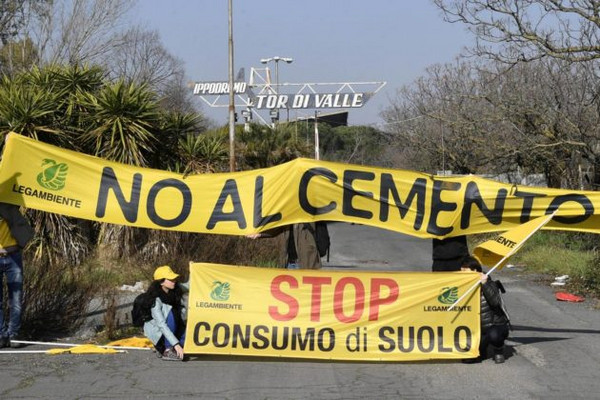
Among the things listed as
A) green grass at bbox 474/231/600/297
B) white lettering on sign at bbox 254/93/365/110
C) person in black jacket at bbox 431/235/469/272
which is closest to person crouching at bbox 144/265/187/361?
person in black jacket at bbox 431/235/469/272

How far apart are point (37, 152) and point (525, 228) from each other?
5431mm

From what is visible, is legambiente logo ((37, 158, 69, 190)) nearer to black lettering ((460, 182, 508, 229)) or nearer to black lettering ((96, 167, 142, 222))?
black lettering ((96, 167, 142, 222))

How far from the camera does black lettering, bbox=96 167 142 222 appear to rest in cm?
891

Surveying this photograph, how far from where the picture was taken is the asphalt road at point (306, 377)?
6.94 meters

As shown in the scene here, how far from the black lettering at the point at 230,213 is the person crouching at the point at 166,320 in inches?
33.1

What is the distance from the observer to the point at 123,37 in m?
41.5

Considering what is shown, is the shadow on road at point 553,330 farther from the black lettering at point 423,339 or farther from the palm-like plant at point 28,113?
the palm-like plant at point 28,113

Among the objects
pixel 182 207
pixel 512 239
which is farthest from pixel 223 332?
pixel 512 239

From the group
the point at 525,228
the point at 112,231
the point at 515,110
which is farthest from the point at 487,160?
the point at 525,228

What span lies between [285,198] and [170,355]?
2.05 meters

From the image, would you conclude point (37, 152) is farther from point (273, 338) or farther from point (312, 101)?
point (312, 101)

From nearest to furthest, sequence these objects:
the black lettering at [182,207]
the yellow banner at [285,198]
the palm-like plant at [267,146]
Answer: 1. the yellow banner at [285,198]
2. the black lettering at [182,207]
3. the palm-like plant at [267,146]

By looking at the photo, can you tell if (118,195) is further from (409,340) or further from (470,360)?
(470,360)

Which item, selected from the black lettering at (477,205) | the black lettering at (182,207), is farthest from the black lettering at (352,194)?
the black lettering at (182,207)
